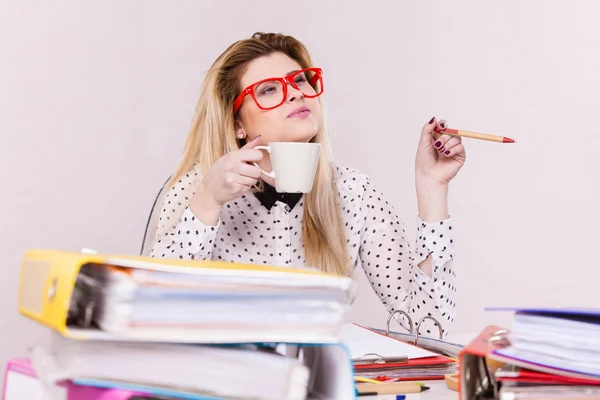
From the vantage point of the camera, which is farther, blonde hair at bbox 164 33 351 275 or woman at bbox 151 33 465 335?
blonde hair at bbox 164 33 351 275

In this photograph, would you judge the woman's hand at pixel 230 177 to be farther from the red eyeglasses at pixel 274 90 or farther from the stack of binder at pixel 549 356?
the stack of binder at pixel 549 356

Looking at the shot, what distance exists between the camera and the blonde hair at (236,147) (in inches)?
88.3

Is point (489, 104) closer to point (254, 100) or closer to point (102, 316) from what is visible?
point (254, 100)

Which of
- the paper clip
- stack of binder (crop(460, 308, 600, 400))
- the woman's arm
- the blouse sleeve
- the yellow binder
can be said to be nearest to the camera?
the yellow binder

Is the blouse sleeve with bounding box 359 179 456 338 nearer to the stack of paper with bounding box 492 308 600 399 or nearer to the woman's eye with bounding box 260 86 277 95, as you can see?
the woman's eye with bounding box 260 86 277 95

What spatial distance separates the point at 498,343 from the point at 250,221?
1.53 metres

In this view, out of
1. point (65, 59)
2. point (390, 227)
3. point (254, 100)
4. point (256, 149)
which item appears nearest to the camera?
point (256, 149)

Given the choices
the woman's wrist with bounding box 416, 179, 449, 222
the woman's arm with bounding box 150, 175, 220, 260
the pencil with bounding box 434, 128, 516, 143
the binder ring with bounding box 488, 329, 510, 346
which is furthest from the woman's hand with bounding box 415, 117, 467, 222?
the binder ring with bounding box 488, 329, 510, 346

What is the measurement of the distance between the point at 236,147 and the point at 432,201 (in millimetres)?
620

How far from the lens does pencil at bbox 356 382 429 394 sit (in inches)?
37.9

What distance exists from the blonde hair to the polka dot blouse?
1.9 inches

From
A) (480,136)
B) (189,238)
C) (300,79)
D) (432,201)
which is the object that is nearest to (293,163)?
(480,136)

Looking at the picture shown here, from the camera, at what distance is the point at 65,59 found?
9.16ft

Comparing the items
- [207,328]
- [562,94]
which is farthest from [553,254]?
[207,328]
